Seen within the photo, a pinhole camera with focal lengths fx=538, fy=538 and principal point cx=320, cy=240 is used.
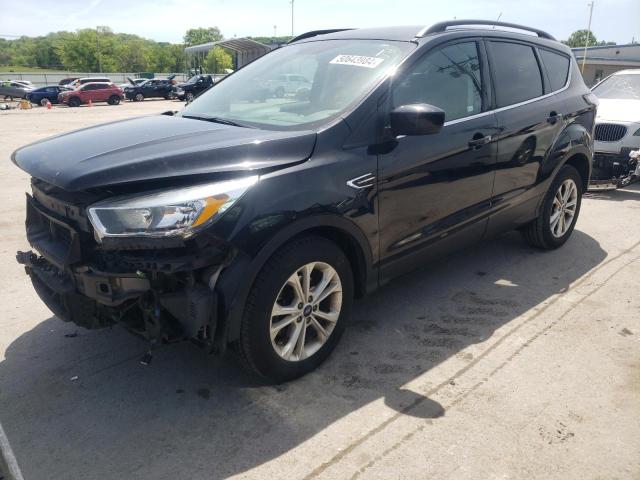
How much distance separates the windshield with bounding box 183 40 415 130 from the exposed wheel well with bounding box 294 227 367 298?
0.60 m

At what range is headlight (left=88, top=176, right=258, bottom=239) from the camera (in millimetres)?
2344

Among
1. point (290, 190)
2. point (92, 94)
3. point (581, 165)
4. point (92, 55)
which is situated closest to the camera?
point (290, 190)

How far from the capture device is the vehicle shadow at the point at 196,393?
247cm

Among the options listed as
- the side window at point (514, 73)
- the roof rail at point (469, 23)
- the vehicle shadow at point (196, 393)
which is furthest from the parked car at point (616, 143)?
the vehicle shadow at point (196, 393)

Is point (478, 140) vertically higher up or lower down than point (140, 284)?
higher up

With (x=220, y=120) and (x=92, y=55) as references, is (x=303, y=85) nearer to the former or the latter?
(x=220, y=120)

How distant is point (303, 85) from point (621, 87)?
7.67 metres

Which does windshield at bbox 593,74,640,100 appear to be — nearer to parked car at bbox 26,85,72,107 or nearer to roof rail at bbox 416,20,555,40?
roof rail at bbox 416,20,555,40

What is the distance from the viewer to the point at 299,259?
2727 mm

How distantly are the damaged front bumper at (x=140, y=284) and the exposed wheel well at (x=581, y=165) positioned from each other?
12.6 feet

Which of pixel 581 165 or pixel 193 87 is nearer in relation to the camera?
pixel 581 165

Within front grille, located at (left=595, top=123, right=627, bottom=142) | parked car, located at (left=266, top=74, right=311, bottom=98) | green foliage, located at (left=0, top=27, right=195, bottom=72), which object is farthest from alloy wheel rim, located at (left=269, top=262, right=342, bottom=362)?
green foliage, located at (left=0, top=27, right=195, bottom=72)

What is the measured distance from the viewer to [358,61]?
3410 millimetres

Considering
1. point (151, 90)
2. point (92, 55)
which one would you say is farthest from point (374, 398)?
point (92, 55)
